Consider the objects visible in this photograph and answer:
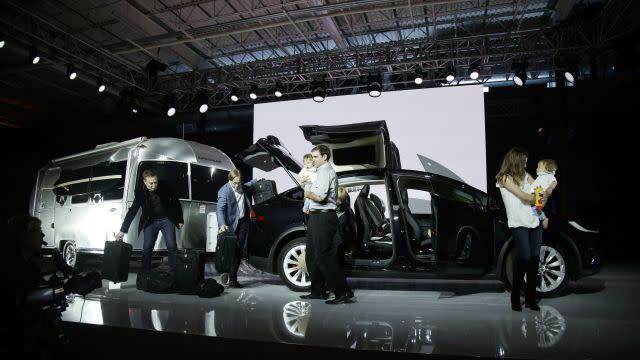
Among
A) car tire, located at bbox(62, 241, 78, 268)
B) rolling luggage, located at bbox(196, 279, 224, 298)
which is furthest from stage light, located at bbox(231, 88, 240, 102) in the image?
rolling luggage, located at bbox(196, 279, 224, 298)

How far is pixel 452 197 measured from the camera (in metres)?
4.46

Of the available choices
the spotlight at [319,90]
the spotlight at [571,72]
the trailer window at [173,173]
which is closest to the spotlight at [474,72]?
the spotlight at [571,72]

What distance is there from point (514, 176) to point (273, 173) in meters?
5.06

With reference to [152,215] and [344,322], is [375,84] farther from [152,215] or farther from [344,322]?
[344,322]

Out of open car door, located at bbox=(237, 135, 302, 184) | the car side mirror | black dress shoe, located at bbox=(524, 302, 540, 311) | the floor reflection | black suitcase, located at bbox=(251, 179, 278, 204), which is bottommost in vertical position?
the floor reflection

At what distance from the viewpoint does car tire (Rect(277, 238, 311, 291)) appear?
4984mm

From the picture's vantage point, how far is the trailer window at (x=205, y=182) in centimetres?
709

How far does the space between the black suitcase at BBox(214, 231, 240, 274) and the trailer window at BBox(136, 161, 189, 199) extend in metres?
1.98

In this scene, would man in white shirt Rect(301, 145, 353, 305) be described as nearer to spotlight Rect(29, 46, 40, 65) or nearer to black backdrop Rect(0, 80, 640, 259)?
black backdrop Rect(0, 80, 640, 259)

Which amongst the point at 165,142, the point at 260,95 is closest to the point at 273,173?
the point at 165,142

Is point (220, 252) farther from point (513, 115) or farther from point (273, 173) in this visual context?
point (513, 115)

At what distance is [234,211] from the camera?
211 inches

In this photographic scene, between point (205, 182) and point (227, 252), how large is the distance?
7.85 feet

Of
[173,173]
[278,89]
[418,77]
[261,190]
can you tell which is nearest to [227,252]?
[261,190]
